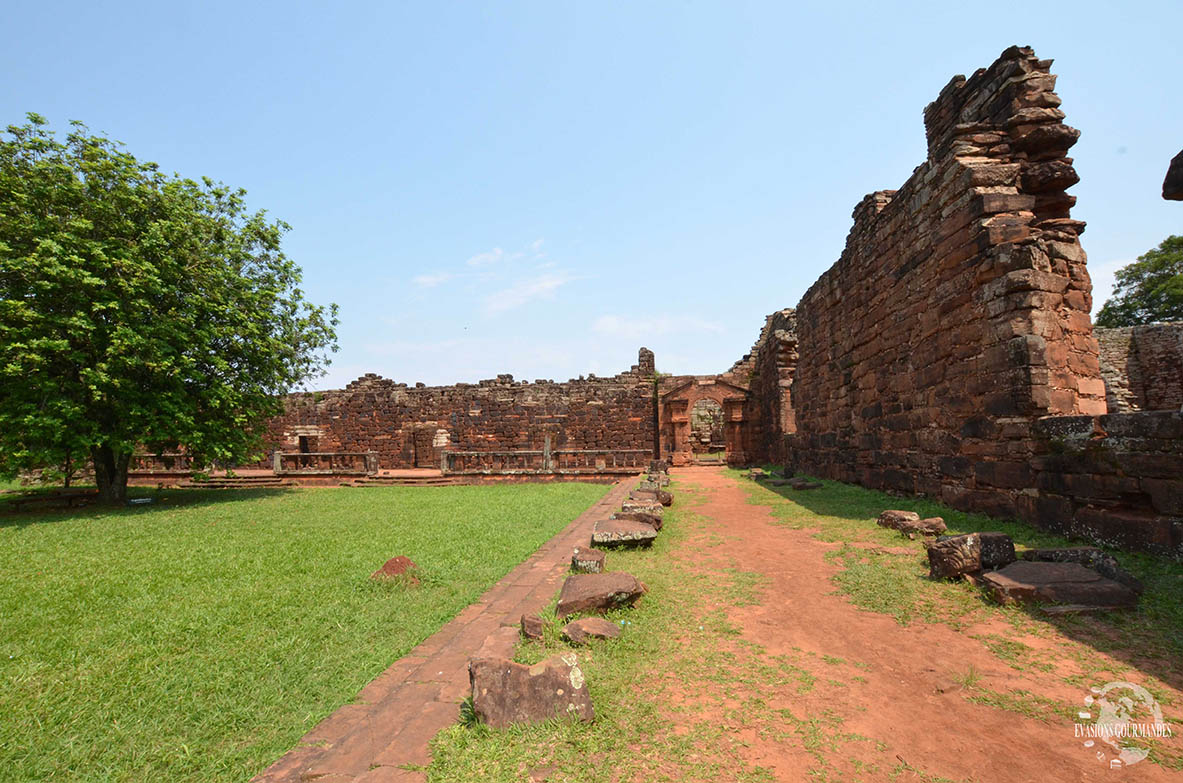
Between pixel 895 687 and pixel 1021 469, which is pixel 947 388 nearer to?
pixel 1021 469

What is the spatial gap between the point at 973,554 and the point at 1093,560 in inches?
27.4

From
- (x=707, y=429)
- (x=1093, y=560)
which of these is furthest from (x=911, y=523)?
(x=707, y=429)

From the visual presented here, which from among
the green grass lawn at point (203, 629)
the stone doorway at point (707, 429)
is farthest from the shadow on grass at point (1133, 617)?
the stone doorway at point (707, 429)

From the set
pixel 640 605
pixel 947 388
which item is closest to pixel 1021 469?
pixel 947 388

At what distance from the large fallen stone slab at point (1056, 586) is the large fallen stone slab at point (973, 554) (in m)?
0.18

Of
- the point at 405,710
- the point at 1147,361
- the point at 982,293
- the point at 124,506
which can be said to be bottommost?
the point at 124,506

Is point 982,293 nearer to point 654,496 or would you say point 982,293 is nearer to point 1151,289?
point 654,496

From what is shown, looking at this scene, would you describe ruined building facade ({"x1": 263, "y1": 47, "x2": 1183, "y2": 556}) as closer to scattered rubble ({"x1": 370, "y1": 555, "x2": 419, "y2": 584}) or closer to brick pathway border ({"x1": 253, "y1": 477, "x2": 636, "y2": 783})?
brick pathway border ({"x1": 253, "y1": 477, "x2": 636, "y2": 783})

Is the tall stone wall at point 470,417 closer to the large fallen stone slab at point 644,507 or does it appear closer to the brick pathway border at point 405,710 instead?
the large fallen stone slab at point 644,507

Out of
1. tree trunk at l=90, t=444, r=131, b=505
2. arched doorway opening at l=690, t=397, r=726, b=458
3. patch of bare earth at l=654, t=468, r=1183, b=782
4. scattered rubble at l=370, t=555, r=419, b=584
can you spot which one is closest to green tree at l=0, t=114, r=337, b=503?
tree trunk at l=90, t=444, r=131, b=505

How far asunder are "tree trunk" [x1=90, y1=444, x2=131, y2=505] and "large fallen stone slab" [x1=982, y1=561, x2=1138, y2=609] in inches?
602

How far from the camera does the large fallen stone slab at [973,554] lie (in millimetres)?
3820

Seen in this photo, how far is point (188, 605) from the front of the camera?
4160 mm

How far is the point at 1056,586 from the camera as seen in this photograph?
329cm
